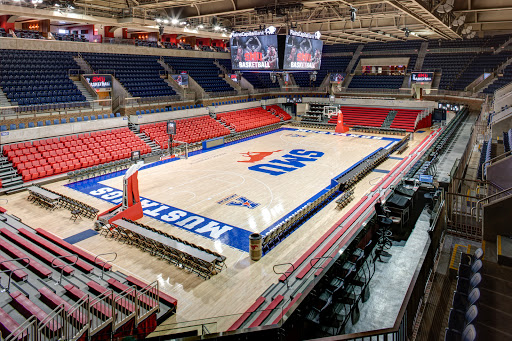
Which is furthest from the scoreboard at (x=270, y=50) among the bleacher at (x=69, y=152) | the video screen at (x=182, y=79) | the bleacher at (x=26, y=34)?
the bleacher at (x=26, y=34)

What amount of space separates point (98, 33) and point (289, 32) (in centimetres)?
2534

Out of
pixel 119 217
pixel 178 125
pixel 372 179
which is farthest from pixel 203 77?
pixel 119 217

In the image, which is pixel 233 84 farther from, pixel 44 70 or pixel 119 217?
pixel 119 217

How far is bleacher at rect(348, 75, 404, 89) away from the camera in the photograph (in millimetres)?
38750

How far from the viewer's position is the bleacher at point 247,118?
105ft

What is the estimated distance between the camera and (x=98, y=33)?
34.8 meters

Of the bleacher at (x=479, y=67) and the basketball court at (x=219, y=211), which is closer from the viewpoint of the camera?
the basketball court at (x=219, y=211)

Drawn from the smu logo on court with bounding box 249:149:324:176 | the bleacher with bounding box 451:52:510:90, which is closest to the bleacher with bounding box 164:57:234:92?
the smu logo on court with bounding box 249:149:324:176

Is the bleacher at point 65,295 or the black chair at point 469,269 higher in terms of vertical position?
the black chair at point 469,269

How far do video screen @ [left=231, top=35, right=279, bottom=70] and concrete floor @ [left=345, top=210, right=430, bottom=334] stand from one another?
12313 millimetres

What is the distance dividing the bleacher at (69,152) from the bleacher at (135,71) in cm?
618

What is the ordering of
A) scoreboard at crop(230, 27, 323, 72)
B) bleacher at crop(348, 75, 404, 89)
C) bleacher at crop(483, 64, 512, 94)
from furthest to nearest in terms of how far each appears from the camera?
bleacher at crop(348, 75, 404, 89) → bleacher at crop(483, 64, 512, 94) → scoreboard at crop(230, 27, 323, 72)

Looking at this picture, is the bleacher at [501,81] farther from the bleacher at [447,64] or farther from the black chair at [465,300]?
the black chair at [465,300]

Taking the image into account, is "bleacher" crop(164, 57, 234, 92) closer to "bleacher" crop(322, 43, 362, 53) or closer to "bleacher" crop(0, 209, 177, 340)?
"bleacher" crop(322, 43, 362, 53)
